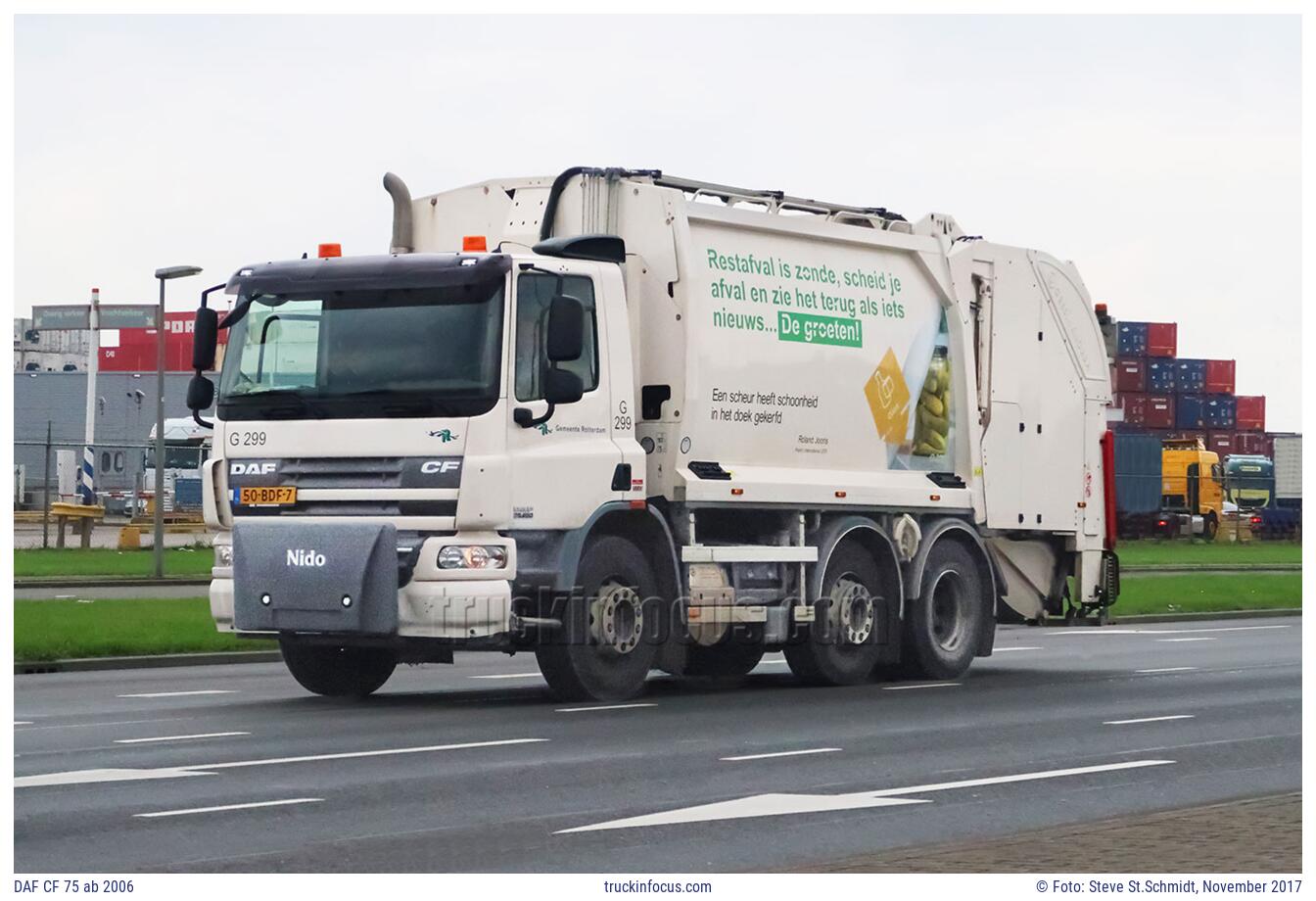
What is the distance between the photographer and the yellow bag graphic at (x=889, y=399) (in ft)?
65.8

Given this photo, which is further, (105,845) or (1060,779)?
(1060,779)

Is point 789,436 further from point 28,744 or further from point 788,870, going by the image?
point 788,870

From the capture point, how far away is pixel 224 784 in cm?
1230

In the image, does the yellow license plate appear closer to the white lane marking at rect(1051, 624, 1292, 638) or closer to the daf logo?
the daf logo

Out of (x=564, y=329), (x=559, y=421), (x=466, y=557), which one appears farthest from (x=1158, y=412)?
(x=466, y=557)

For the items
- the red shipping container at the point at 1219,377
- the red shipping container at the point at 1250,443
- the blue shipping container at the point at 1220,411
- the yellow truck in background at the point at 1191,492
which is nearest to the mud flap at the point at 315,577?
the yellow truck in background at the point at 1191,492

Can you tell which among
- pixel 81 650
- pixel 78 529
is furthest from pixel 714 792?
pixel 78 529

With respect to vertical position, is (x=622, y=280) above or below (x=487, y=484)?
above

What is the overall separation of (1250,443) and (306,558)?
89.3m

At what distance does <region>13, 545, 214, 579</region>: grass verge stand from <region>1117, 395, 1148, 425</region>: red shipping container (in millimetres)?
50107

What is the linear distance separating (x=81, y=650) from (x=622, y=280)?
784cm

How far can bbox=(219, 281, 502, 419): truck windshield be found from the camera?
54.2 feet

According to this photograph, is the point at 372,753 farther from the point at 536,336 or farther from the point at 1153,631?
the point at 1153,631

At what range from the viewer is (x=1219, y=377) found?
3851 inches
